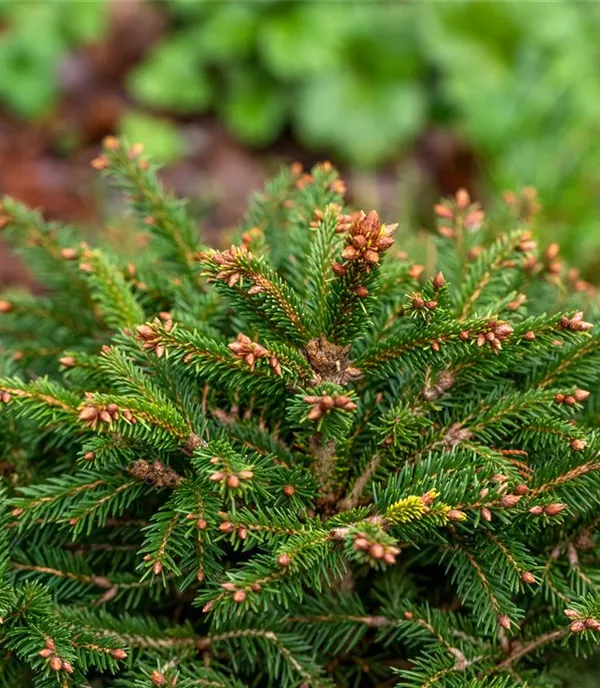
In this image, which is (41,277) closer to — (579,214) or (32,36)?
(579,214)

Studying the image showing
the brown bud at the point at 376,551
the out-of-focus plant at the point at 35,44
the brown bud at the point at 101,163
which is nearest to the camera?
the brown bud at the point at 376,551

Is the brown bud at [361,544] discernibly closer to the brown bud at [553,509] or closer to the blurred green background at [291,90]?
the brown bud at [553,509]

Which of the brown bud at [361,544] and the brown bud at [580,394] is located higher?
the brown bud at [580,394]

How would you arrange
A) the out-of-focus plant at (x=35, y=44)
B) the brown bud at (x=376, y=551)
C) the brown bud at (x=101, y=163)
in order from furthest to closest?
1. the out-of-focus plant at (x=35, y=44)
2. the brown bud at (x=101, y=163)
3. the brown bud at (x=376, y=551)

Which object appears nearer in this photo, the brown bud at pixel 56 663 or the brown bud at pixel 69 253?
the brown bud at pixel 56 663

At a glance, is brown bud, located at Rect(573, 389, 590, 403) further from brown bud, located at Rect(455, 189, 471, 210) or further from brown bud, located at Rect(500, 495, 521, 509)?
brown bud, located at Rect(455, 189, 471, 210)

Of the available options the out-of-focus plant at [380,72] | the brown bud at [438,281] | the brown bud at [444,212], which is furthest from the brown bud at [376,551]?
the out-of-focus plant at [380,72]

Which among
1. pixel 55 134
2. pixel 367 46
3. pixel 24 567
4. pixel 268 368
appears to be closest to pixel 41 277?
pixel 24 567

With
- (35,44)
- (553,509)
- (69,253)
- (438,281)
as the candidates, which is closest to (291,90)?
(35,44)

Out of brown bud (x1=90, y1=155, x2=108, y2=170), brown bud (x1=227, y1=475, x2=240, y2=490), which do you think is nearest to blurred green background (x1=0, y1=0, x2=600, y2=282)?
brown bud (x1=90, y1=155, x2=108, y2=170)
